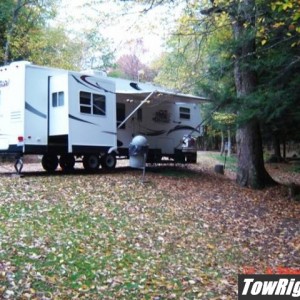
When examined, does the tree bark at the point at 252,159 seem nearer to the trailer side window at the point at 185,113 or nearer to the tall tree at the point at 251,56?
the tall tree at the point at 251,56

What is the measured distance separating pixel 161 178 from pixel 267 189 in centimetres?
319

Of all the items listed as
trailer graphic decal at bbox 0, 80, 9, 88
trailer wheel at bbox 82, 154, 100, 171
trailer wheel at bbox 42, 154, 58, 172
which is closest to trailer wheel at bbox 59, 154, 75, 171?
trailer wheel at bbox 42, 154, 58, 172

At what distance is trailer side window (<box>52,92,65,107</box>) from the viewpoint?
40.2 feet

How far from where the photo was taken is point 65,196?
29.3 ft

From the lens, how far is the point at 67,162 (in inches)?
538

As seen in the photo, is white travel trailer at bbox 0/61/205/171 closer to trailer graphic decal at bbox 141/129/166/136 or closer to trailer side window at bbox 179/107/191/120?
trailer graphic decal at bbox 141/129/166/136

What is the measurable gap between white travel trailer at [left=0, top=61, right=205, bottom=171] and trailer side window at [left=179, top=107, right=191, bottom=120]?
8.78 ft

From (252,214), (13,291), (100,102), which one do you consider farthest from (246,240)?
(100,102)

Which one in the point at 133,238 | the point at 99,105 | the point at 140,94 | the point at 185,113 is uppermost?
the point at 140,94

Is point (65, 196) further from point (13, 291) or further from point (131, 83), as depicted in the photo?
point (131, 83)

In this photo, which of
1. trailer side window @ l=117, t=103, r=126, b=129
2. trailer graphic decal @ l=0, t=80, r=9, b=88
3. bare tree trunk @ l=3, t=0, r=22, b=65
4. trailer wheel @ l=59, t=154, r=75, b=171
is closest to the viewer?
trailer graphic decal @ l=0, t=80, r=9, b=88

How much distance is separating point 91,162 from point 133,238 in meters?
6.93

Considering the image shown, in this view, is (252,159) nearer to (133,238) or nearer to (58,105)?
(58,105)

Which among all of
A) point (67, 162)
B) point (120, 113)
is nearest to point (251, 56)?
point (120, 113)
